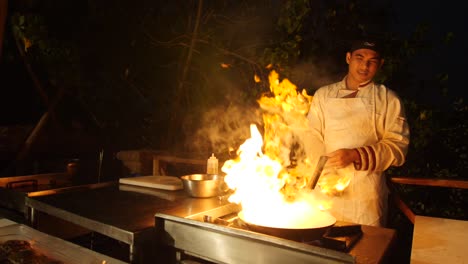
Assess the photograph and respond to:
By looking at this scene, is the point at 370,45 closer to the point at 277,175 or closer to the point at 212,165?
the point at 277,175

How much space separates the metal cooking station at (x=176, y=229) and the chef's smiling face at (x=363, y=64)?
167cm

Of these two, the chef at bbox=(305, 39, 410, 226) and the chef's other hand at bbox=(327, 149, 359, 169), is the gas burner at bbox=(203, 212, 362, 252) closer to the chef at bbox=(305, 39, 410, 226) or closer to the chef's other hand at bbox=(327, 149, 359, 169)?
the chef's other hand at bbox=(327, 149, 359, 169)

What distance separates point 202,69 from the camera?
7.62m

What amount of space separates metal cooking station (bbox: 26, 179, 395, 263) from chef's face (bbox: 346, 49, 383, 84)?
5.49 ft

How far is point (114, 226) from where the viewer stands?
7.70ft

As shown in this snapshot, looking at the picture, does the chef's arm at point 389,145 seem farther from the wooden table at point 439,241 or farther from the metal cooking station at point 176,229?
the metal cooking station at point 176,229

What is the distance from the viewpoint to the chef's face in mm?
3479

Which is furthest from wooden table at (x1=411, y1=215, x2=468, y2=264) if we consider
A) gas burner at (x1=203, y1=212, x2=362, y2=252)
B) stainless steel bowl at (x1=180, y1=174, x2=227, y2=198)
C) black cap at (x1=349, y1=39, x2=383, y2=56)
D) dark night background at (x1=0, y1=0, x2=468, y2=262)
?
dark night background at (x1=0, y1=0, x2=468, y2=262)

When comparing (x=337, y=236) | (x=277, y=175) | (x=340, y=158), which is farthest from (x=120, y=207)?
(x=340, y=158)

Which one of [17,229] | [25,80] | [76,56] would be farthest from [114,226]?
[25,80]

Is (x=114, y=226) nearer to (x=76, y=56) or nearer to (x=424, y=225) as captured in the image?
(x=424, y=225)

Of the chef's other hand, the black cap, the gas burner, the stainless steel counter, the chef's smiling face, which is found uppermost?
the black cap

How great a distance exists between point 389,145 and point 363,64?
0.84 m

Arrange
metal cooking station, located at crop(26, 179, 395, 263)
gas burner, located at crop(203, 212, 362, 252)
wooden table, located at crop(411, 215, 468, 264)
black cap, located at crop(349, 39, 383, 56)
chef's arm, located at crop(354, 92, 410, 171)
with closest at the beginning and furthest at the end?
metal cooking station, located at crop(26, 179, 395, 263), gas burner, located at crop(203, 212, 362, 252), wooden table, located at crop(411, 215, 468, 264), chef's arm, located at crop(354, 92, 410, 171), black cap, located at crop(349, 39, 383, 56)
